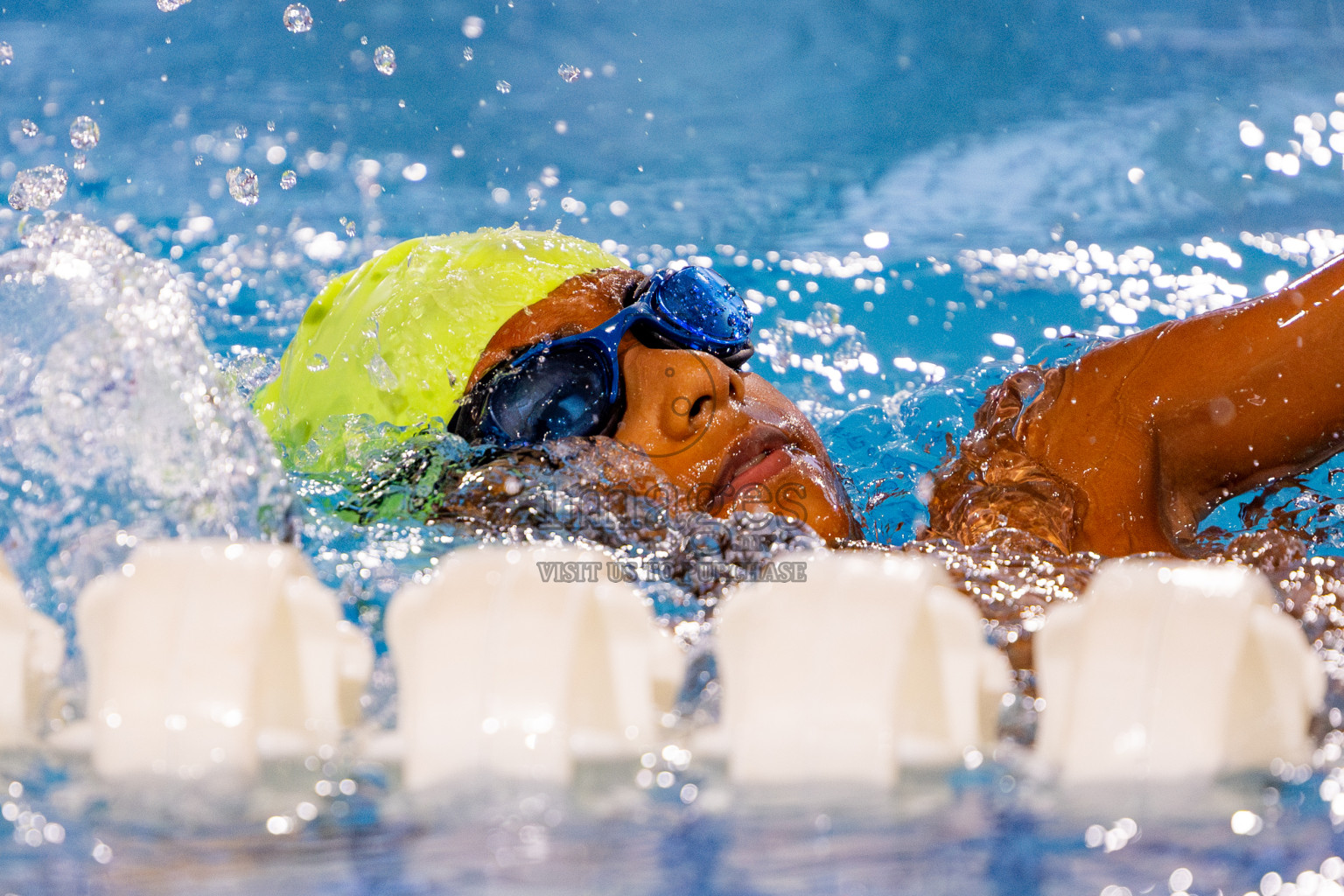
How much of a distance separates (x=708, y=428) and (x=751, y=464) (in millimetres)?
67

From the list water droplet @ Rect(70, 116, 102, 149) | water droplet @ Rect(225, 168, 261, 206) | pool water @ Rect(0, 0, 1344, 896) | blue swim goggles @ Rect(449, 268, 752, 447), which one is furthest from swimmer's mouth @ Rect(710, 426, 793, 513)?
water droplet @ Rect(70, 116, 102, 149)

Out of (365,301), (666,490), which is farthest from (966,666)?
(365,301)

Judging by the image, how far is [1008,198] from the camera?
324 cm

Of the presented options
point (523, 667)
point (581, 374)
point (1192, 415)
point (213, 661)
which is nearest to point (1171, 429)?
point (1192, 415)

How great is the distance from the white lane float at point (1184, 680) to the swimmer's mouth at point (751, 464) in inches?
31.5

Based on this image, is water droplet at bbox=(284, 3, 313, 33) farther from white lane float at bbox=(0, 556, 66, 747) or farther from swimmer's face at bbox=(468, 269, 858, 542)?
white lane float at bbox=(0, 556, 66, 747)

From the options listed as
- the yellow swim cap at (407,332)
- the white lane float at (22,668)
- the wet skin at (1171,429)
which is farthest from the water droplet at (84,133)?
the white lane float at (22,668)

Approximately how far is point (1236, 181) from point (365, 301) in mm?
2555

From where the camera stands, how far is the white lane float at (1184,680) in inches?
23.9

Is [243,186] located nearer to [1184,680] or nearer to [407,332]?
[407,332]

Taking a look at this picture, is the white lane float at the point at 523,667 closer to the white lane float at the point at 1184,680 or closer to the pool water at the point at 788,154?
the white lane float at the point at 1184,680

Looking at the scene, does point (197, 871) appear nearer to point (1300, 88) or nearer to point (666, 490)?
point (666, 490)

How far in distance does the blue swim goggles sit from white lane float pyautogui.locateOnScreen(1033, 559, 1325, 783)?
0.89 meters

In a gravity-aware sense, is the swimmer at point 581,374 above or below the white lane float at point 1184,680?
above
